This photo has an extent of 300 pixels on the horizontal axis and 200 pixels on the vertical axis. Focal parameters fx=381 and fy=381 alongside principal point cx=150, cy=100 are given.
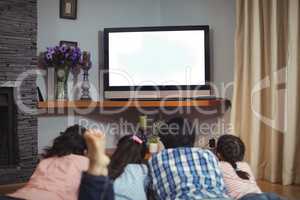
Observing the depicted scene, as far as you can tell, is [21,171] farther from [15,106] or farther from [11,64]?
[11,64]

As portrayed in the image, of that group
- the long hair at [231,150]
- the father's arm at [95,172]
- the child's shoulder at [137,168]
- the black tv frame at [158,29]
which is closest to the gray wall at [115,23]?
the black tv frame at [158,29]

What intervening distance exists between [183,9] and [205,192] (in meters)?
2.83

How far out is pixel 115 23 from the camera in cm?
422

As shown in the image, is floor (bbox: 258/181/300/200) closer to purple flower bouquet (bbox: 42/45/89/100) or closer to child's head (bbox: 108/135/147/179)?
child's head (bbox: 108/135/147/179)

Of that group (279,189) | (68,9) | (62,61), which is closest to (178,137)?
(279,189)

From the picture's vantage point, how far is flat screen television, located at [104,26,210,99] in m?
3.91

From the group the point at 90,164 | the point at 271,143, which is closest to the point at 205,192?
the point at 90,164

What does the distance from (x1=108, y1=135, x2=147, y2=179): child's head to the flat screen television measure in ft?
5.57

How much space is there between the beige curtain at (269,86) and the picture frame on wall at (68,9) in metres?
1.69

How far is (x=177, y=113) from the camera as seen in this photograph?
13.5 ft

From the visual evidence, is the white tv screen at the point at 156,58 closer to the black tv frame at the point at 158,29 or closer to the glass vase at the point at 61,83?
the black tv frame at the point at 158,29

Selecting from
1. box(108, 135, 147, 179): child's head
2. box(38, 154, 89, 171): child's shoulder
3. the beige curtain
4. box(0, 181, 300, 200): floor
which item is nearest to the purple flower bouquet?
box(0, 181, 300, 200): floor

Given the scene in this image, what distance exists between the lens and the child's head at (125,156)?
6.63ft

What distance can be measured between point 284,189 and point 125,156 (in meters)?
1.78
